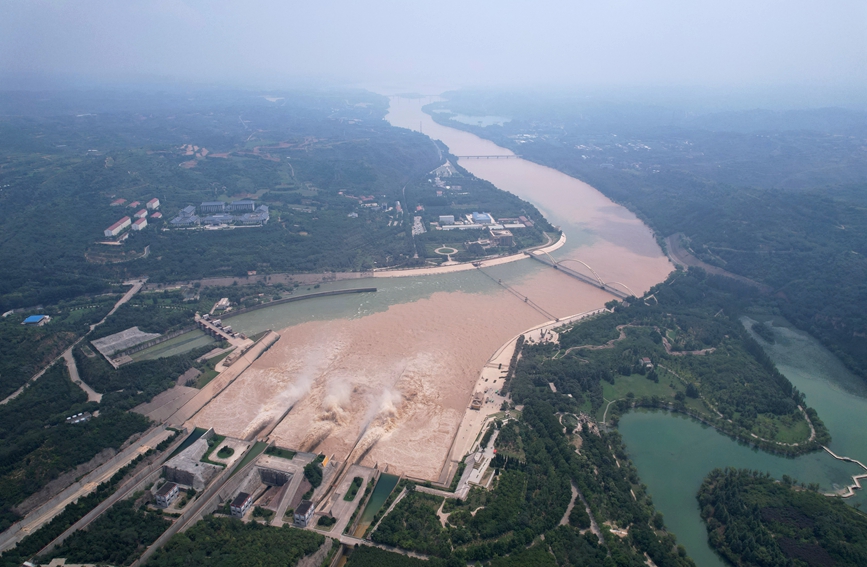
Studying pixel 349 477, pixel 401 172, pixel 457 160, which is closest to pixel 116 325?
pixel 349 477

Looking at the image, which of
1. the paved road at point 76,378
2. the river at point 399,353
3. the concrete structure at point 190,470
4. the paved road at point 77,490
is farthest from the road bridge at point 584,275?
the paved road at point 76,378

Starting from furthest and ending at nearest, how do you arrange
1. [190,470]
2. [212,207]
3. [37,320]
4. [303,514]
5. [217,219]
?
[212,207]
[217,219]
[37,320]
[190,470]
[303,514]

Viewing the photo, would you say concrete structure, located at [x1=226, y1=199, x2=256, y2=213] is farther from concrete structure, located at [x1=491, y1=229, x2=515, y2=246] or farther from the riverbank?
concrete structure, located at [x1=491, y1=229, x2=515, y2=246]

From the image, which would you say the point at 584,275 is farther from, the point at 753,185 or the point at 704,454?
the point at 753,185

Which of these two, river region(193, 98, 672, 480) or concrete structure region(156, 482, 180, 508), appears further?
river region(193, 98, 672, 480)

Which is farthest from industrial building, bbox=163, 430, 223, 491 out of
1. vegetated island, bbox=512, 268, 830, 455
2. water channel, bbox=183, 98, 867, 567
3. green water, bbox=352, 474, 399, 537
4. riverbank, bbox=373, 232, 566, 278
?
riverbank, bbox=373, 232, 566, 278

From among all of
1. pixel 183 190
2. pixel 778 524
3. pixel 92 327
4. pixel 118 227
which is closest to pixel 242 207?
pixel 183 190

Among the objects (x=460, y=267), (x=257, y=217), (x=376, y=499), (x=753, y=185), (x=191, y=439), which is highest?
(x=753, y=185)
